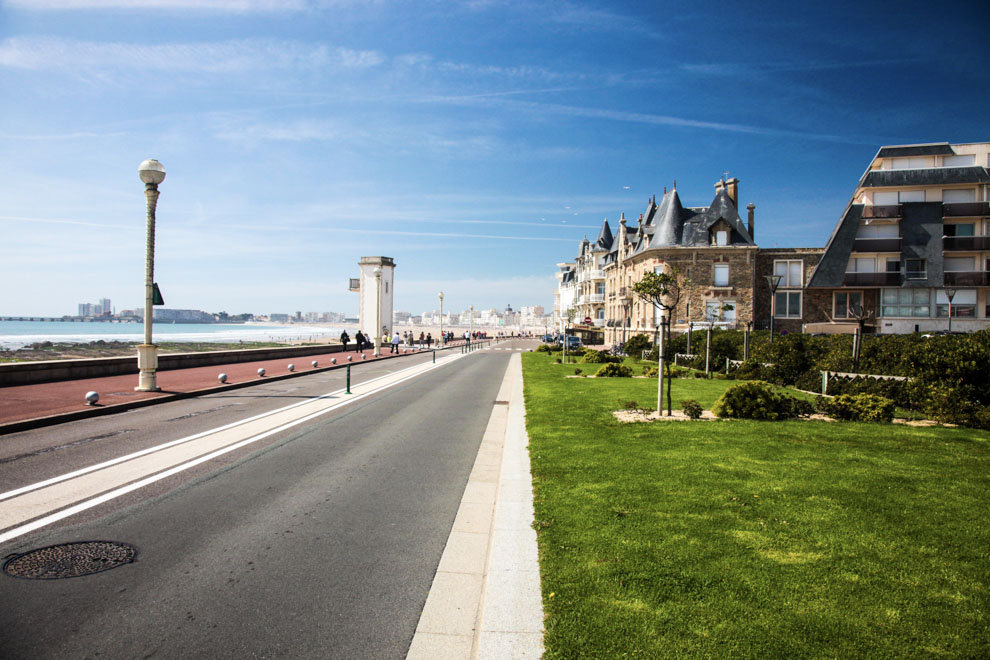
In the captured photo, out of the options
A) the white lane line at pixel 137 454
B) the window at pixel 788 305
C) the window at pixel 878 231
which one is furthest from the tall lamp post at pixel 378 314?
the window at pixel 878 231

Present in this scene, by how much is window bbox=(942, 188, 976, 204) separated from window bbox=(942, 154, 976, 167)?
6.90ft

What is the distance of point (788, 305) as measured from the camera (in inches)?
1639

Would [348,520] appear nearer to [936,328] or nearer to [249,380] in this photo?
[249,380]

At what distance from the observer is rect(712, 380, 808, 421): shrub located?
11.4m

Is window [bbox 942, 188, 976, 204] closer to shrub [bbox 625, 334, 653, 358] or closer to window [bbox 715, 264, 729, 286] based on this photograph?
window [bbox 715, 264, 729, 286]

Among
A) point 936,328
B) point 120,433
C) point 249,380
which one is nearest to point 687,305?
point 936,328

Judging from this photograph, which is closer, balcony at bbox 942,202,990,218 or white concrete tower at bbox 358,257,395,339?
balcony at bbox 942,202,990,218

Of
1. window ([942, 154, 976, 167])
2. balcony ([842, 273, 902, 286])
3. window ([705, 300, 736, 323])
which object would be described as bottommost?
window ([705, 300, 736, 323])

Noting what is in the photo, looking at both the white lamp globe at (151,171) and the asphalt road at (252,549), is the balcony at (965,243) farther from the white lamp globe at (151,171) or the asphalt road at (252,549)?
the white lamp globe at (151,171)

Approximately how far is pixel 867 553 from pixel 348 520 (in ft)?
16.0

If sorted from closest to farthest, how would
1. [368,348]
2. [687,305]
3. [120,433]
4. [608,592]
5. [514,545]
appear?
[608,592]
[514,545]
[120,433]
[687,305]
[368,348]

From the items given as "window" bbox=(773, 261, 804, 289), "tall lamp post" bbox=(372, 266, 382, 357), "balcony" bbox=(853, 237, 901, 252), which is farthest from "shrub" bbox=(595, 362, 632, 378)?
"balcony" bbox=(853, 237, 901, 252)

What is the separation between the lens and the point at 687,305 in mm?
42219

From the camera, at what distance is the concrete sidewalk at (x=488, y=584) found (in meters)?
3.40
